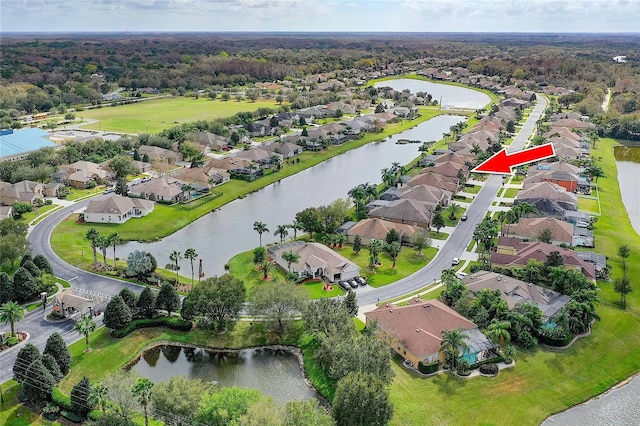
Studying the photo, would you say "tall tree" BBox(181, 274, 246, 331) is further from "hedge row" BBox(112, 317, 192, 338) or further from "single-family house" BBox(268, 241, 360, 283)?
"single-family house" BBox(268, 241, 360, 283)

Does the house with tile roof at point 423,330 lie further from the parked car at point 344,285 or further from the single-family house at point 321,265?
the single-family house at point 321,265

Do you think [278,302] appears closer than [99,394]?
No

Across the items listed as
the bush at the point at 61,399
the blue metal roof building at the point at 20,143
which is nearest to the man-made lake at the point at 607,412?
the bush at the point at 61,399

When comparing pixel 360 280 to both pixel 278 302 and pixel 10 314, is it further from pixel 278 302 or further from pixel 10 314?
pixel 10 314

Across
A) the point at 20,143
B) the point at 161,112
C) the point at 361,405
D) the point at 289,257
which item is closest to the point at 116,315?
the point at 289,257

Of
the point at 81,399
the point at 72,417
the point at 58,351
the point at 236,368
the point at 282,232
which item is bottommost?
the point at 236,368

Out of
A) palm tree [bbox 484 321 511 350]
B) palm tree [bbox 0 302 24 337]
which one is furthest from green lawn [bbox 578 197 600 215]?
palm tree [bbox 0 302 24 337]

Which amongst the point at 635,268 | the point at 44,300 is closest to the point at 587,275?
the point at 635,268

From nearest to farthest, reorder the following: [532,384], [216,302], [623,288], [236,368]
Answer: [532,384], [236,368], [216,302], [623,288]
